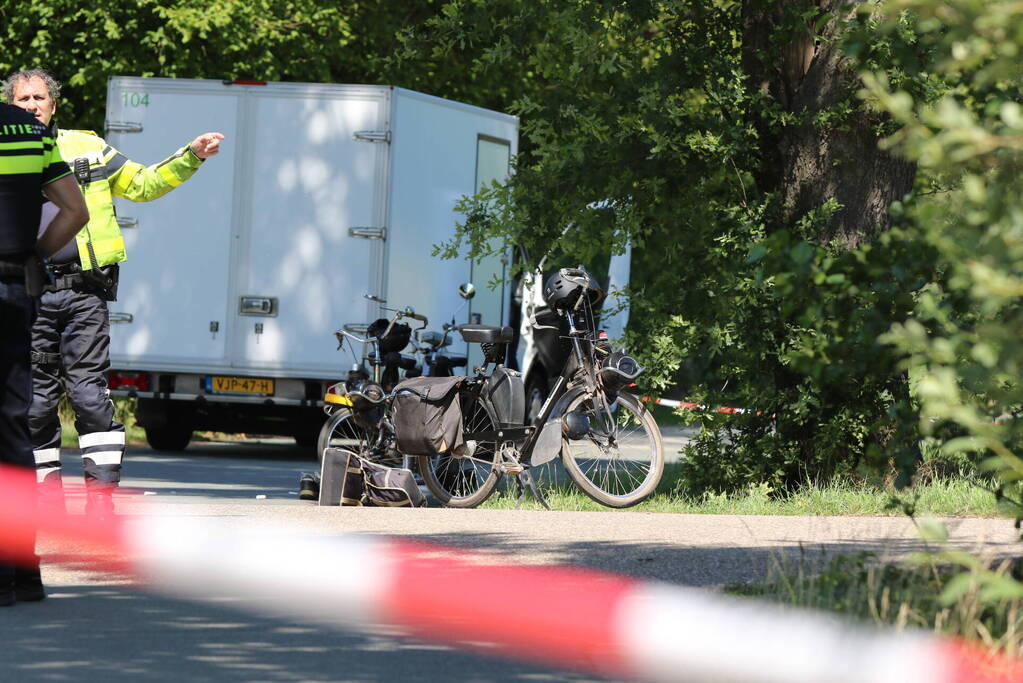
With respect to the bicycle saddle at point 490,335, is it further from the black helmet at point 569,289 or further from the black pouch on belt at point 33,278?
the black pouch on belt at point 33,278

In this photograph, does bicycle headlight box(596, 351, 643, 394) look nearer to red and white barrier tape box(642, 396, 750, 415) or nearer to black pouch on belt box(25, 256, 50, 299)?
red and white barrier tape box(642, 396, 750, 415)

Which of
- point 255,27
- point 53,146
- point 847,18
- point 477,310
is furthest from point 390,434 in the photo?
point 255,27

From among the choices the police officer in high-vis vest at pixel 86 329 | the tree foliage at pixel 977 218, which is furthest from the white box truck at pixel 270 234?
the tree foliage at pixel 977 218

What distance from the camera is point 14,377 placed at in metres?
6.89

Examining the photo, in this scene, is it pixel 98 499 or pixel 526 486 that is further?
pixel 526 486

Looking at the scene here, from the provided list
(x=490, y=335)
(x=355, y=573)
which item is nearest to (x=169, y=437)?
(x=490, y=335)

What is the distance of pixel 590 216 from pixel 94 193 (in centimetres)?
416

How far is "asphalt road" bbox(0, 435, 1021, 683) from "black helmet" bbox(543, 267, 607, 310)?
1.63m

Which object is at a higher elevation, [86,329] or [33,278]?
[33,278]

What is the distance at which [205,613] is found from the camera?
21.8 feet

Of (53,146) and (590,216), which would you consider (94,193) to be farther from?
(590,216)

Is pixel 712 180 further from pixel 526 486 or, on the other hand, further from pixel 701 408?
pixel 526 486

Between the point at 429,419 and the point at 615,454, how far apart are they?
1.14m

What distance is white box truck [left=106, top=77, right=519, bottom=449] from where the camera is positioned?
15992 millimetres
